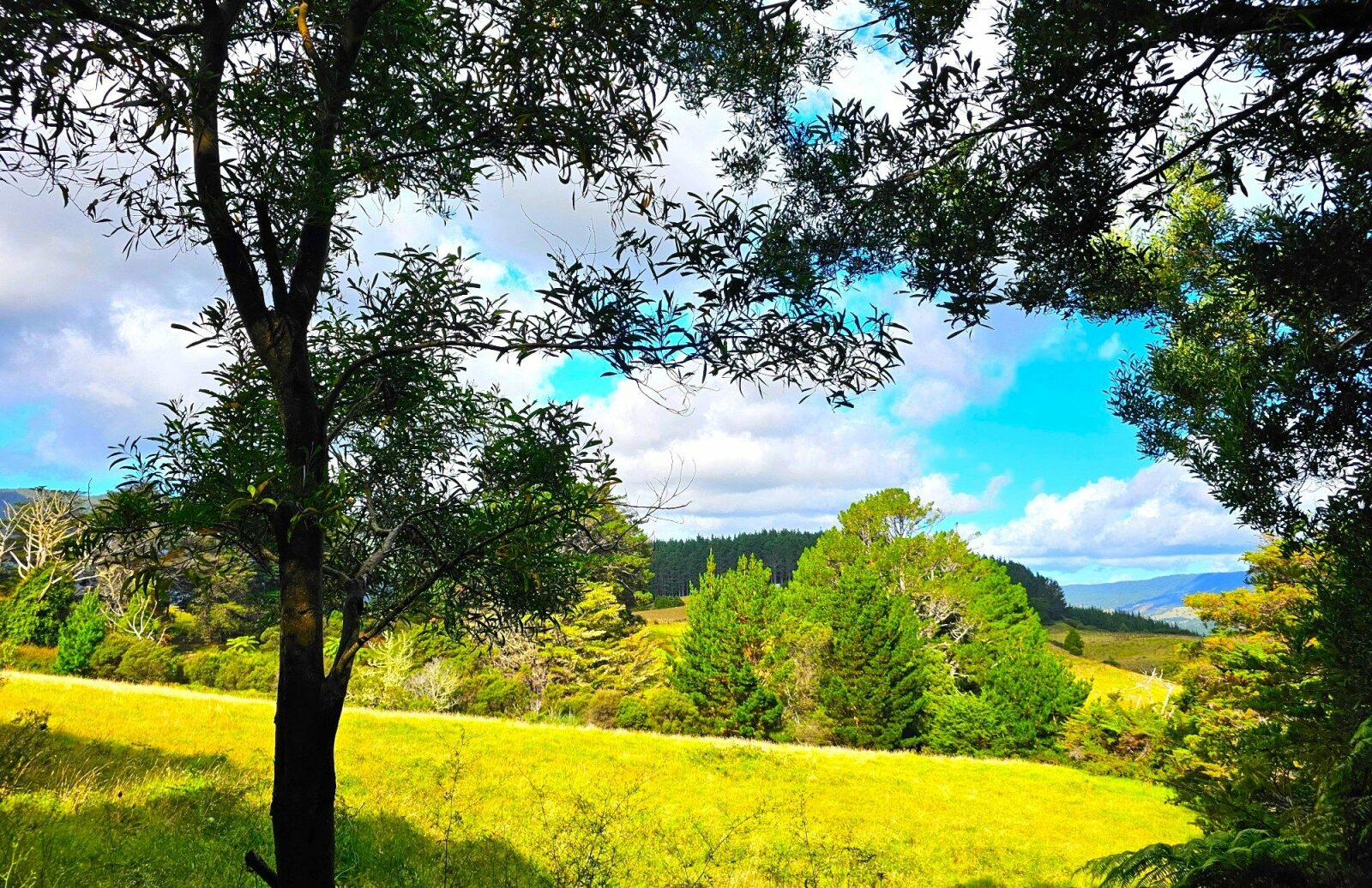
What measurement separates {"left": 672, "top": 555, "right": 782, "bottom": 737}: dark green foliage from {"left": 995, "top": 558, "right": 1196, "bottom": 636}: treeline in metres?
78.8

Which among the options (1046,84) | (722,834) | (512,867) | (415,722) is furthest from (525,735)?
(1046,84)

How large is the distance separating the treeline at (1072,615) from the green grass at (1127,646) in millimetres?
4118

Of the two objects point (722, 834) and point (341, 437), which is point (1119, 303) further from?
point (722, 834)

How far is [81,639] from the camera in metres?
31.8

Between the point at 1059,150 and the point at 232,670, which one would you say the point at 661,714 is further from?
the point at 1059,150

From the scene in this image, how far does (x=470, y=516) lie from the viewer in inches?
182

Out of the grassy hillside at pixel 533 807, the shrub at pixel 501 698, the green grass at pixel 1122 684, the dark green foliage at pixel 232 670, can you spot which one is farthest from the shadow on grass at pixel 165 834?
the green grass at pixel 1122 684

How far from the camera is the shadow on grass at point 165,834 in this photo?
19.9 ft

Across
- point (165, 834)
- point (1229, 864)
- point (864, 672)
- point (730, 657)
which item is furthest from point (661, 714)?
point (1229, 864)

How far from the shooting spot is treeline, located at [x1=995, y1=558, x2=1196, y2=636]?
333ft

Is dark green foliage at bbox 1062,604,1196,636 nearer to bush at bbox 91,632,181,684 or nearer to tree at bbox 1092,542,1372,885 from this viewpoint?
tree at bbox 1092,542,1372,885

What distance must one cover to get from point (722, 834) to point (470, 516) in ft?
39.0

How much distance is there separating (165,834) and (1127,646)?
99116 mm

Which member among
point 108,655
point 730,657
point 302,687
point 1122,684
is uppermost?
point 302,687
